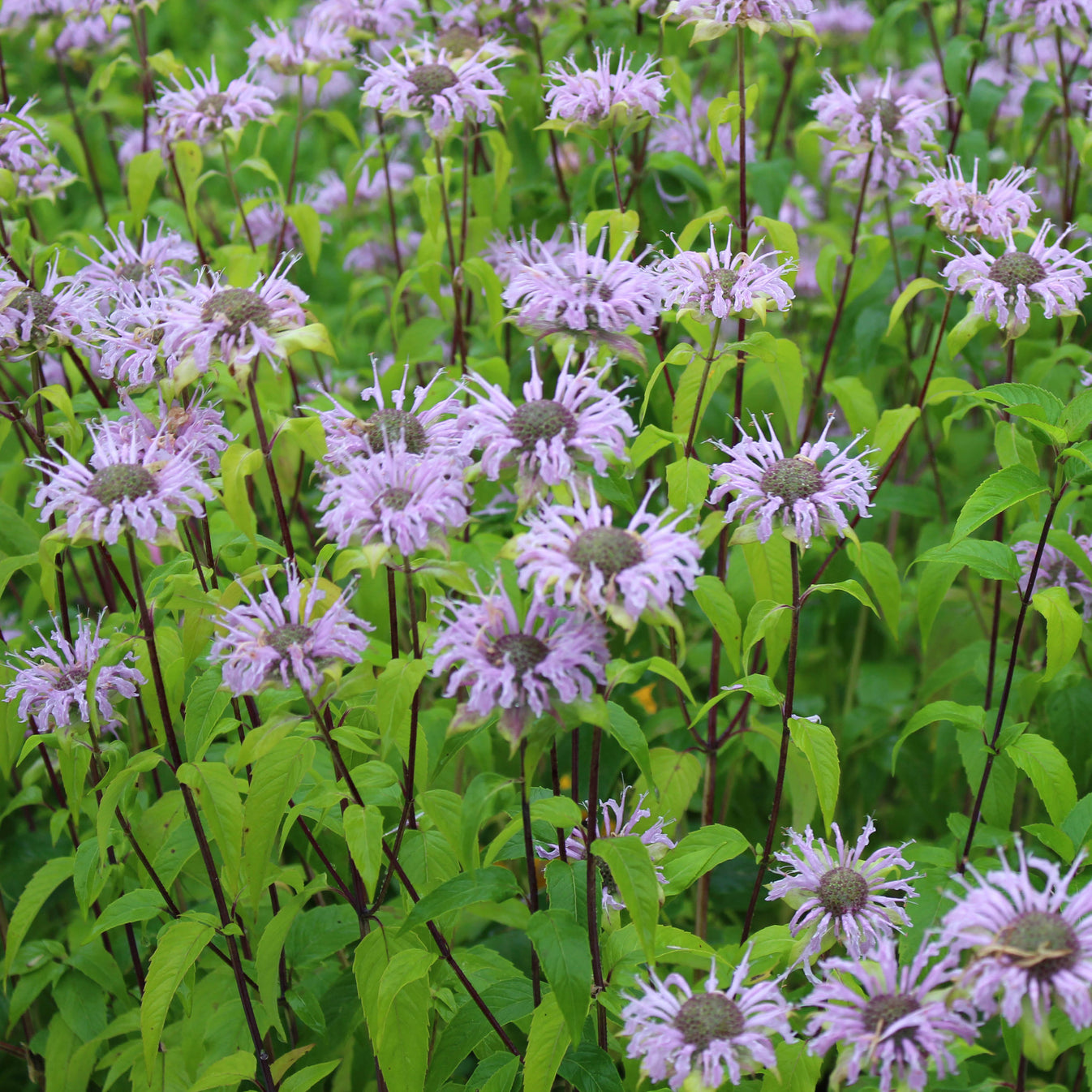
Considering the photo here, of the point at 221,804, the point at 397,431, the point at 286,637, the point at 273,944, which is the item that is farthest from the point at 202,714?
the point at 397,431

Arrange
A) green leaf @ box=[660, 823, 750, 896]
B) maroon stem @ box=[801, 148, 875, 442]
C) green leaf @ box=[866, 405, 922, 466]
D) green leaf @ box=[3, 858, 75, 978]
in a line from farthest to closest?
1. maroon stem @ box=[801, 148, 875, 442]
2. green leaf @ box=[866, 405, 922, 466]
3. green leaf @ box=[3, 858, 75, 978]
4. green leaf @ box=[660, 823, 750, 896]

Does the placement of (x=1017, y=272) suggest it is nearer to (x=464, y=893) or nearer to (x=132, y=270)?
Result: (x=464, y=893)

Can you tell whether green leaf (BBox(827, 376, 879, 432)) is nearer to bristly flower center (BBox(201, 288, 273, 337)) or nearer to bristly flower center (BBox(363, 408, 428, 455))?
bristly flower center (BBox(363, 408, 428, 455))

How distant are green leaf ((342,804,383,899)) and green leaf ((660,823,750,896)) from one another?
378mm

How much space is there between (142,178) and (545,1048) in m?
1.72

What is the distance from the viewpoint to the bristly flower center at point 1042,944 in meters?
0.98

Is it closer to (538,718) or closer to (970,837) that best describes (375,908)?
(538,718)

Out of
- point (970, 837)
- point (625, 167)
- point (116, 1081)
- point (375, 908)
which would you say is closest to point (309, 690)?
point (375, 908)

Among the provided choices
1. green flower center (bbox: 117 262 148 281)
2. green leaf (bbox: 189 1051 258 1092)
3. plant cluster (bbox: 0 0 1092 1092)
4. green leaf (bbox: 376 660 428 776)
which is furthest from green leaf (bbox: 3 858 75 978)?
green flower center (bbox: 117 262 148 281)

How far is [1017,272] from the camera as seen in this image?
1727mm

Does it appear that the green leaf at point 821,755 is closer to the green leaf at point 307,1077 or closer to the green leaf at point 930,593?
the green leaf at point 930,593

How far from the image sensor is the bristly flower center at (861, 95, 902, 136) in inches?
84.9

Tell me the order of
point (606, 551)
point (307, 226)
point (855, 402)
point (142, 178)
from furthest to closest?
point (307, 226) → point (142, 178) → point (855, 402) → point (606, 551)

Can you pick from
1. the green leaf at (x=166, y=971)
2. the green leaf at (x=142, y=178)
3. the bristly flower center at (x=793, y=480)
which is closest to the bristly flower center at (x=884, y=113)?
the bristly flower center at (x=793, y=480)
